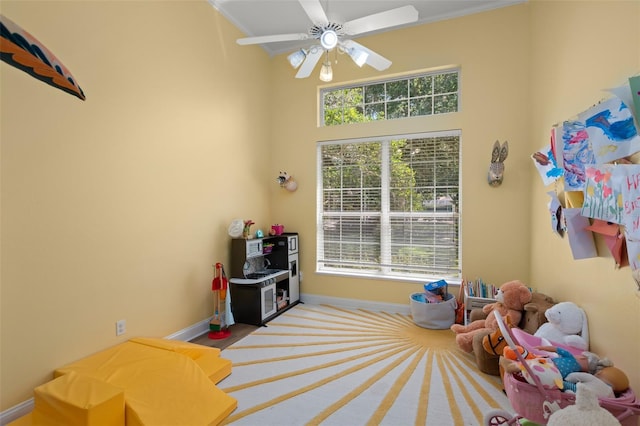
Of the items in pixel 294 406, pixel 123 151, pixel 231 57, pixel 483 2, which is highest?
pixel 483 2

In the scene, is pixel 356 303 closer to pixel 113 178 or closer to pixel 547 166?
pixel 547 166

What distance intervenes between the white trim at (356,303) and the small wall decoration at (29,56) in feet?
10.9

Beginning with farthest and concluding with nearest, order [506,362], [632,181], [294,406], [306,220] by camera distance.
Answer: [306,220] → [294,406] → [506,362] → [632,181]

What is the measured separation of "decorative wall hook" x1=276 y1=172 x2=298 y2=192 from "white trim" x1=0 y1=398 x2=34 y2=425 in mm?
3012

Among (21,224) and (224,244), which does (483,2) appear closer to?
(224,244)

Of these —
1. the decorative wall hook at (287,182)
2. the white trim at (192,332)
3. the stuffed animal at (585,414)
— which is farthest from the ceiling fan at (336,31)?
the white trim at (192,332)

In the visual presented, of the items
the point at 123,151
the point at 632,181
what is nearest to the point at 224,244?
the point at 123,151

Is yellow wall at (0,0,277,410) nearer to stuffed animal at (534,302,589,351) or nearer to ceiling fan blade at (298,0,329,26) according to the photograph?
ceiling fan blade at (298,0,329,26)

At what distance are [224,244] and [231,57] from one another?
2.16 meters

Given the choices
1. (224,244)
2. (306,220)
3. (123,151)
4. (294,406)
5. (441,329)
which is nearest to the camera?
(294,406)

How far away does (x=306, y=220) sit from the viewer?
4.13 m

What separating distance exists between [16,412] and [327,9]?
4.14 m

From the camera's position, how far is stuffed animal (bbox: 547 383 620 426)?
1.12m

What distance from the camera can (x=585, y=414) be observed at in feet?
3.72
